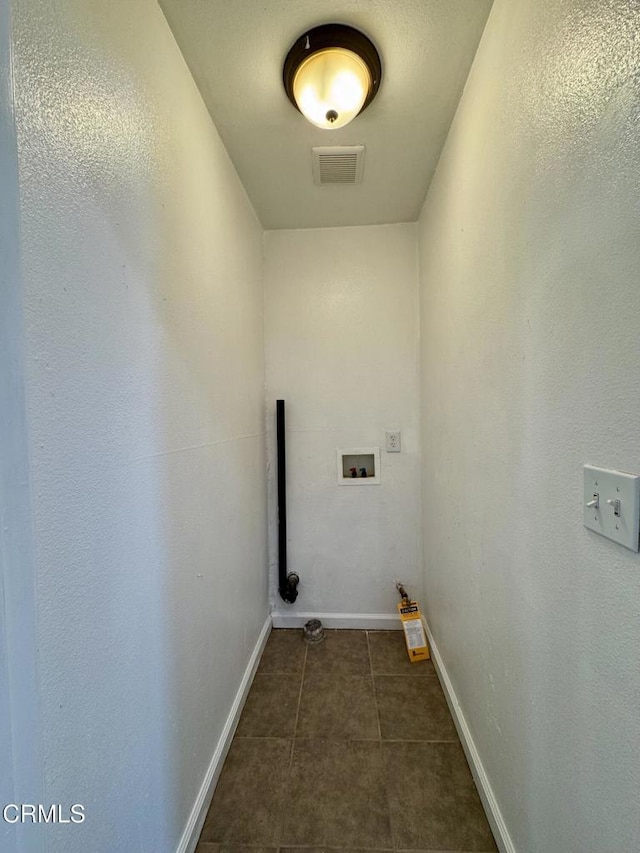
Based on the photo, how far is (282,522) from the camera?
2.04 metres

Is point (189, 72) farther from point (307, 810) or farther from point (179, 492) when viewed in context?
point (307, 810)

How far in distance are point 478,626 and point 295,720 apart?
0.93 m

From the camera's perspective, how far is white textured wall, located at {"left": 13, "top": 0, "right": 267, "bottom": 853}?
559 mm

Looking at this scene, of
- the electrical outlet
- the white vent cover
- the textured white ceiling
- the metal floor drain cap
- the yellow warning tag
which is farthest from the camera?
the electrical outlet

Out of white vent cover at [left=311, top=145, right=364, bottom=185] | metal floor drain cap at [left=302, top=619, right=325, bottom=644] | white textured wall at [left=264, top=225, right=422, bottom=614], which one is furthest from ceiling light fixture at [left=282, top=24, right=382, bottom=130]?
metal floor drain cap at [left=302, top=619, right=325, bottom=644]

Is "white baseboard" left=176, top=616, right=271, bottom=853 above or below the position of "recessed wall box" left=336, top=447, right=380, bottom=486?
below

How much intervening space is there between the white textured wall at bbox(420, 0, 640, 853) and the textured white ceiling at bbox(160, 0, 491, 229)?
13 cm

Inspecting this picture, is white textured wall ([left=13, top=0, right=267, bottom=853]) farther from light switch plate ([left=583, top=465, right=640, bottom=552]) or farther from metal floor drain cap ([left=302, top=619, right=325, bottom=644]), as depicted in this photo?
light switch plate ([left=583, top=465, right=640, bottom=552])

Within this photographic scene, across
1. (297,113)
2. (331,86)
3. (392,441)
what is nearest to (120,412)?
(331,86)

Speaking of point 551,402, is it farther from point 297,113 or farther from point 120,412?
point 297,113

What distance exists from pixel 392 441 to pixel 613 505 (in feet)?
4.93

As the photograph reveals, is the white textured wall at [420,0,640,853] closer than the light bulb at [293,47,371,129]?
Yes

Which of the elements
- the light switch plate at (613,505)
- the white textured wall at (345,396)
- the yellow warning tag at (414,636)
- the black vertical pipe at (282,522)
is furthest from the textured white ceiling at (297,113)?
the yellow warning tag at (414,636)

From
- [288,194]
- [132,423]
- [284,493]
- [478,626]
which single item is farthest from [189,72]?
[478,626]
